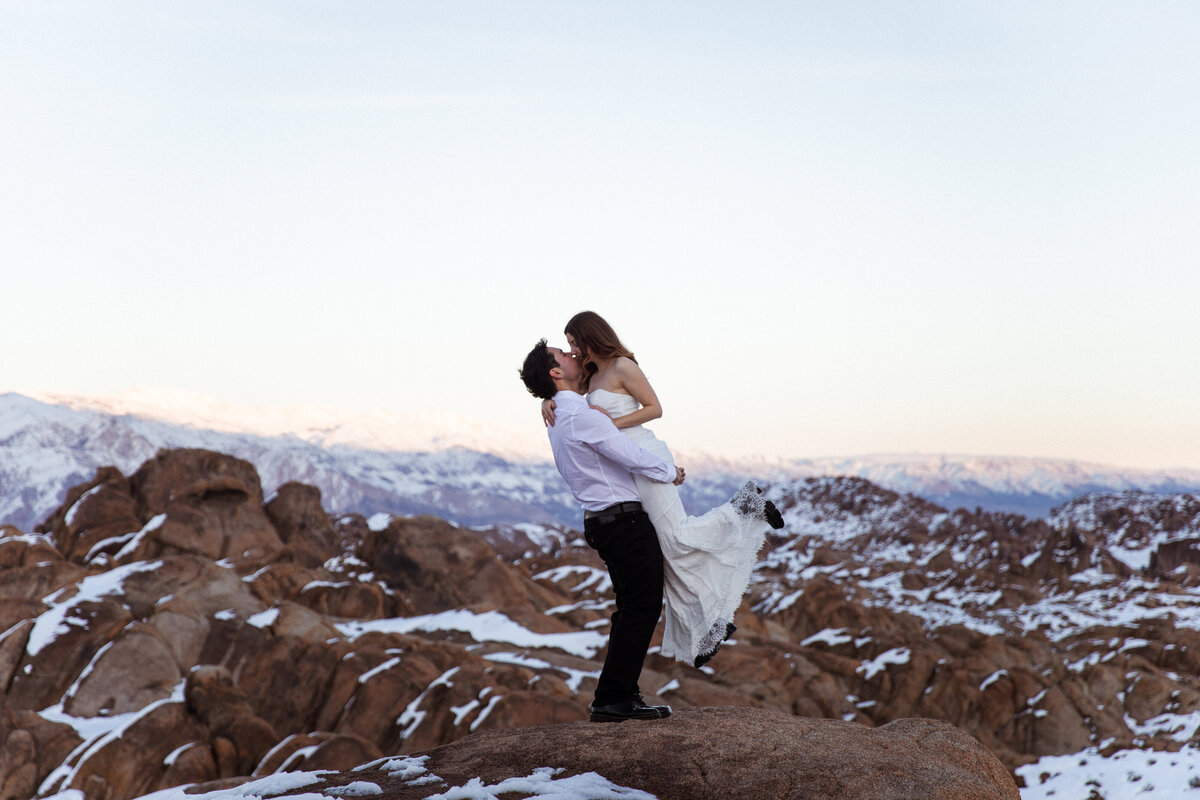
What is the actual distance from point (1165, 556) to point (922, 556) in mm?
31215

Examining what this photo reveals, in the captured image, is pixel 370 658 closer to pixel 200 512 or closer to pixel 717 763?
pixel 717 763

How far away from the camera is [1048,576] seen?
9462 cm

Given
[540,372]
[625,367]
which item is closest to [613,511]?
[625,367]

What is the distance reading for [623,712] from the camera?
812cm

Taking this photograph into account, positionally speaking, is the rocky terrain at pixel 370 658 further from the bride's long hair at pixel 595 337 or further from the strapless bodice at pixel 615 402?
the bride's long hair at pixel 595 337

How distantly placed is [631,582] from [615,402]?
160 centimetres

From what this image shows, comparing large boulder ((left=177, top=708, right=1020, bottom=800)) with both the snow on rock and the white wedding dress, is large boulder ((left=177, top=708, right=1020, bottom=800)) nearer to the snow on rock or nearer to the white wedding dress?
the white wedding dress

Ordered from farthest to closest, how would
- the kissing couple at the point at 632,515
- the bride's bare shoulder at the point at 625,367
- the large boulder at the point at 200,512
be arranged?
the large boulder at the point at 200,512 < the bride's bare shoulder at the point at 625,367 < the kissing couple at the point at 632,515

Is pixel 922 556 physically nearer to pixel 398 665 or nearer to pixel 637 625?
pixel 398 665

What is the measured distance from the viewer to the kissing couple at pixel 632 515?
25.8ft

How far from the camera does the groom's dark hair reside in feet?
26.6

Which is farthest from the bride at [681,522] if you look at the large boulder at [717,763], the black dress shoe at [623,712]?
the large boulder at [717,763]

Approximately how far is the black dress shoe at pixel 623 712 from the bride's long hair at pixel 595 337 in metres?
3.11

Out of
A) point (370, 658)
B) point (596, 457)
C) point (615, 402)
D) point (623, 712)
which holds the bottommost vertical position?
point (370, 658)
